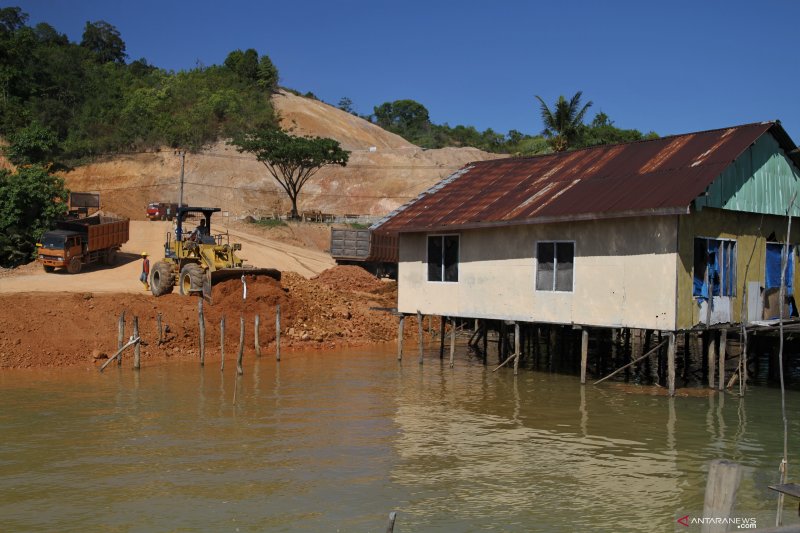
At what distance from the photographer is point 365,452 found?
14859 mm

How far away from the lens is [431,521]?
11.1 meters

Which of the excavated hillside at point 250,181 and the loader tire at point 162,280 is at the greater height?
the excavated hillside at point 250,181

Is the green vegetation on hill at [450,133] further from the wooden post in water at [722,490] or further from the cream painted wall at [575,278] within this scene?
the wooden post in water at [722,490]

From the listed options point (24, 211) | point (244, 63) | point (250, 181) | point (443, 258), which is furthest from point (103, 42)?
point (443, 258)

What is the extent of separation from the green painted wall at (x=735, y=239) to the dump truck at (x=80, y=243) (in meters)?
27.0

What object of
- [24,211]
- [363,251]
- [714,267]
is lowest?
[714,267]

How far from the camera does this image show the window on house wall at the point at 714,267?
1928 cm

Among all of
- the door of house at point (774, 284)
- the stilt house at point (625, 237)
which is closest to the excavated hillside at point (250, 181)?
the stilt house at point (625, 237)

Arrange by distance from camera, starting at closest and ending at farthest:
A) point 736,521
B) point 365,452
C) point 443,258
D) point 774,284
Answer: point 736,521, point 365,452, point 774,284, point 443,258

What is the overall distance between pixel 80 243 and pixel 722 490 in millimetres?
34741

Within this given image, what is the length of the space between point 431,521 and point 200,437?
21.0 ft

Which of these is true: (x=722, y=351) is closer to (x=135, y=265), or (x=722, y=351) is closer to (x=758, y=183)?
(x=758, y=183)

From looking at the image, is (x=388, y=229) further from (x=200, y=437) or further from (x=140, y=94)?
(x=140, y=94)

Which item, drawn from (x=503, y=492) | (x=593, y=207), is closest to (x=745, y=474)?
(x=503, y=492)
